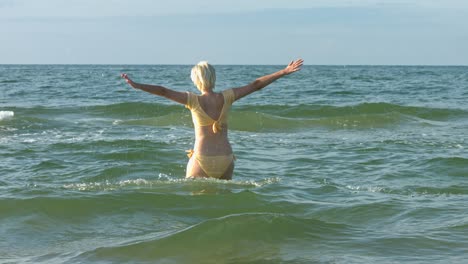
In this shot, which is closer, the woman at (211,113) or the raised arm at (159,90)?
the raised arm at (159,90)

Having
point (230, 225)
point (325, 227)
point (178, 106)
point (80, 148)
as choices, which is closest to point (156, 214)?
point (230, 225)

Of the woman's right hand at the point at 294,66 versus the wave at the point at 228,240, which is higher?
the woman's right hand at the point at 294,66

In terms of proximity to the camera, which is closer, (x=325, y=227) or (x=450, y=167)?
(x=325, y=227)

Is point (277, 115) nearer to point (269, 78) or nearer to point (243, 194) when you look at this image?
point (243, 194)

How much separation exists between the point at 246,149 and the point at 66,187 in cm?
508

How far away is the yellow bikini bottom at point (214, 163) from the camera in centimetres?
794

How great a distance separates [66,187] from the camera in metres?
9.12

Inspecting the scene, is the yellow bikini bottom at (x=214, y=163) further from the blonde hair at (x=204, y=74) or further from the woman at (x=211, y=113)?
the blonde hair at (x=204, y=74)

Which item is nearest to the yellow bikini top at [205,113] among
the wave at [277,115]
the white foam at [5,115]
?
the wave at [277,115]

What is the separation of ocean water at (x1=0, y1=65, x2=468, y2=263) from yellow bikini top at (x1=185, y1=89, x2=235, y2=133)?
74 centimetres

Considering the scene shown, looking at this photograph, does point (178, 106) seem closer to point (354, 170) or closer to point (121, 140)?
point (121, 140)

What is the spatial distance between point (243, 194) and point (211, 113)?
1.08 metres

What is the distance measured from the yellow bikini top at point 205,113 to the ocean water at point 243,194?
74cm

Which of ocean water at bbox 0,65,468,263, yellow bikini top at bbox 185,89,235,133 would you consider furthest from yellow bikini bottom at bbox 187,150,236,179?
yellow bikini top at bbox 185,89,235,133
